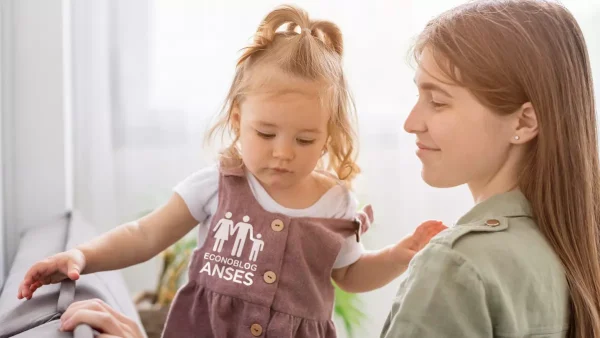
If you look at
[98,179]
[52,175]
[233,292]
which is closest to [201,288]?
[233,292]

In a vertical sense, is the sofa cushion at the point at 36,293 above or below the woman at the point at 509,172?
below

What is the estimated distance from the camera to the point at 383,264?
159 cm

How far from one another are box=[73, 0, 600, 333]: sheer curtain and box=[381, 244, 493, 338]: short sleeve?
61.5 inches

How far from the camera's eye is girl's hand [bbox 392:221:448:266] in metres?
1.57

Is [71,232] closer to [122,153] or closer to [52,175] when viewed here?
[52,175]

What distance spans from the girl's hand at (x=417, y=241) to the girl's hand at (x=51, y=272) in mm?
612

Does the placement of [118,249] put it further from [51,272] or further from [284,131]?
[284,131]

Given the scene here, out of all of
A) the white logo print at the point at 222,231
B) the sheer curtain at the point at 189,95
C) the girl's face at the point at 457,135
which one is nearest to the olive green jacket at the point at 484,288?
the girl's face at the point at 457,135

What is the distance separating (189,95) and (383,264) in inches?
50.4

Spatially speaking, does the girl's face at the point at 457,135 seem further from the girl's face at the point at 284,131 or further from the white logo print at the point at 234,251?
the white logo print at the point at 234,251

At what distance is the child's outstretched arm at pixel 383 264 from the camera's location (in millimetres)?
1575

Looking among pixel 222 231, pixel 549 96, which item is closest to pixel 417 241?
pixel 222 231

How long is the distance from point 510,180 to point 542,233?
0.10m

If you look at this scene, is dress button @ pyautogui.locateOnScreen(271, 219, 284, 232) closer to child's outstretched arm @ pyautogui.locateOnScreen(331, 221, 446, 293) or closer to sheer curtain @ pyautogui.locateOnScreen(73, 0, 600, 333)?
child's outstretched arm @ pyautogui.locateOnScreen(331, 221, 446, 293)
